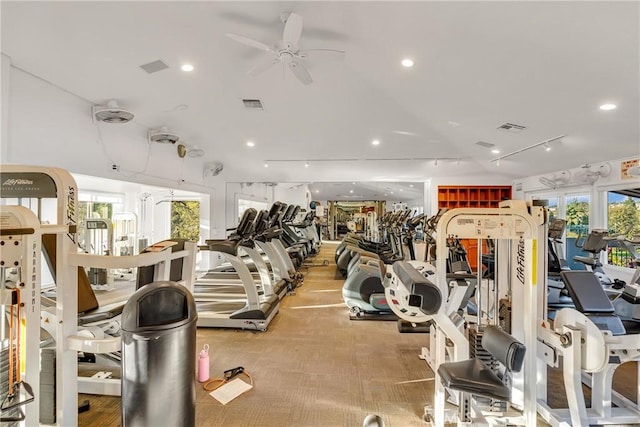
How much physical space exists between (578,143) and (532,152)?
2.78 ft

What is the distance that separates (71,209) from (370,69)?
3.15 metres

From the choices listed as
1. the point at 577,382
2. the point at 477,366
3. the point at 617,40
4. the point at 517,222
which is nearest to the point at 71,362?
the point at 477,366

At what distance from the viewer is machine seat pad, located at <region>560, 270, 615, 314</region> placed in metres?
2.17

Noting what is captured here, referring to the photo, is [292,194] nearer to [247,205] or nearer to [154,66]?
[247,205]

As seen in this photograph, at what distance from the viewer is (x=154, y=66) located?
336 cm

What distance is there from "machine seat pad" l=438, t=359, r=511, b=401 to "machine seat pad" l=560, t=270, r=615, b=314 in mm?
1200

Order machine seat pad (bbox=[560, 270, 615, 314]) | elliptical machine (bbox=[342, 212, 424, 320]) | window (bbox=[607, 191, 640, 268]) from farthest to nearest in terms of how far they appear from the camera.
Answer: window (bbox=[607, 191, 640, 268]) → elliptical machine (bbox=[342, 212, 424, 320]) → machine seat pad (bbox=[560, 270, 615, 314])

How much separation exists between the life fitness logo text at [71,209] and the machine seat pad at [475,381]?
2.14m

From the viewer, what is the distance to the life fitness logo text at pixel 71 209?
5.93 ft

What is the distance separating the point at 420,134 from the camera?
5488 millimetres

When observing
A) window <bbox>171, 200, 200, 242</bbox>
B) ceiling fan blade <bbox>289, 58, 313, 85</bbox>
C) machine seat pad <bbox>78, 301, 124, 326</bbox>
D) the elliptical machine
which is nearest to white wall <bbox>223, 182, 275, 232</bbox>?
window <bbox>171, 200, 200, 242</bbox>

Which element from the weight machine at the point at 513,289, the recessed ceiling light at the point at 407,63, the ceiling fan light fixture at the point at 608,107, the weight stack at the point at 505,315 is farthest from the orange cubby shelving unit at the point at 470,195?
the weight machine at the point at 513,289

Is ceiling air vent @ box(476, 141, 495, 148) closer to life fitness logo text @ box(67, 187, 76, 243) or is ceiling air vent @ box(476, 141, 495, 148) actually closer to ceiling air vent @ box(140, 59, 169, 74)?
ceiling air vent @ box(140, 59, 169, 74)

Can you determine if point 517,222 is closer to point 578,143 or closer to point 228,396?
point 228,396
